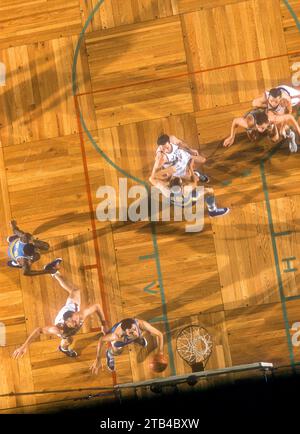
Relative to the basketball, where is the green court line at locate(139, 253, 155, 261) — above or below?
above

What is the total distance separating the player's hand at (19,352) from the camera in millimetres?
14875

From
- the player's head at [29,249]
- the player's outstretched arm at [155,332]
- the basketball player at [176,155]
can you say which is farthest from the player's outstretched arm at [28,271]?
the basketball player at [176,155]

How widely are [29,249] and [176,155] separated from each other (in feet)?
8.68

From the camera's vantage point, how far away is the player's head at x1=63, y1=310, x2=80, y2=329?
14.8 meters

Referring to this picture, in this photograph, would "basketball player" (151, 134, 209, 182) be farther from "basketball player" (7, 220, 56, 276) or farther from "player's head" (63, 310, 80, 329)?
"player's head" (63, 310, 80, 329)

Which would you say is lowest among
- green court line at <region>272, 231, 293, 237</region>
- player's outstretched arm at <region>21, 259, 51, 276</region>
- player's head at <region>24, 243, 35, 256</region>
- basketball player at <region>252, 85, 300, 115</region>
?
green court line at <region>272, 231, 293, 237</region>

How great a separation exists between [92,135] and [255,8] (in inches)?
122

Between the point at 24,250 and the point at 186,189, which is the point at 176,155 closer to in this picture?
the point at 186,189

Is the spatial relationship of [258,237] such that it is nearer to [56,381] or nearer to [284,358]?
[284,358]

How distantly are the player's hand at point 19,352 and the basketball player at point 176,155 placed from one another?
348cm

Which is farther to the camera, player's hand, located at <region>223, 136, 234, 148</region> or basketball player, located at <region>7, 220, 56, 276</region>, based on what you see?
basketball player, located at <region>7, 220, 56, 276</region>

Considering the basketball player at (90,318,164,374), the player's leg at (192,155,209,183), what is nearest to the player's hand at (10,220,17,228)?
the basketball player at (90,318,164,374)

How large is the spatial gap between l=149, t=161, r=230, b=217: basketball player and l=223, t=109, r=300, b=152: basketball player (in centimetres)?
72

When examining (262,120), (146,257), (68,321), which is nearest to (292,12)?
(262,120)
